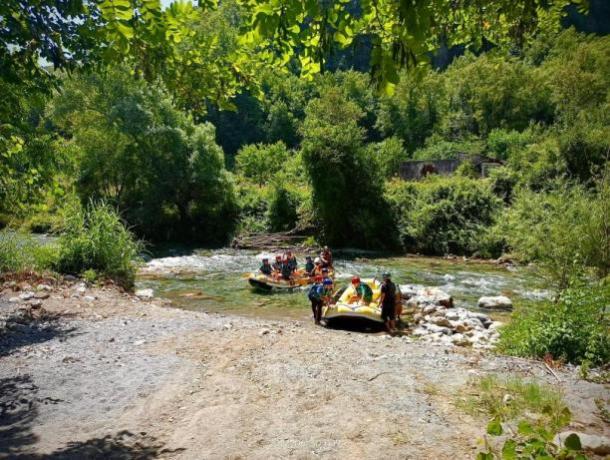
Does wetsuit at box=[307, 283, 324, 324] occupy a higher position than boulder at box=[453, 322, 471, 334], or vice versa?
wetsuit at box=[307, 283, 324, 324]

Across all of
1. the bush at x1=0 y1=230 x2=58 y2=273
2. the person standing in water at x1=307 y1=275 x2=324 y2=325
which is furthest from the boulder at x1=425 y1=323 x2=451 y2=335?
the bush at x1=0 y1=230 x2=58 y2=273

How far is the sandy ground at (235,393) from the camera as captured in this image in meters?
4.74

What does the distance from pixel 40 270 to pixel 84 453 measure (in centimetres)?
947

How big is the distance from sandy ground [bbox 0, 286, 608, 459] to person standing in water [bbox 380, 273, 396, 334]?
101 inches

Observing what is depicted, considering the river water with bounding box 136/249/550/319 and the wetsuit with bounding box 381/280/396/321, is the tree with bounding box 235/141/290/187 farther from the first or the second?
the wetsuit with bounding box 381/280/396/321

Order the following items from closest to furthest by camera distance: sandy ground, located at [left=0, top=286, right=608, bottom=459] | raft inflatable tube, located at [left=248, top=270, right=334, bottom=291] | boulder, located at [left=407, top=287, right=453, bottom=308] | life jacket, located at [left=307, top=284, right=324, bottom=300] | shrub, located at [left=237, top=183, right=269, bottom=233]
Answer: sandy ground, located at [left=0, top=286, right=608, bottom=459], life jacket, located at [left=307, top=284, right=324, bottom=300], boulder, located at [left=407, top=287, right=453, bottom=308], raft inflatable tube, located at [left=248, top=270, right=334, bottom=291], shrub, located at [left=237, top=183, right=269, bottom=233]

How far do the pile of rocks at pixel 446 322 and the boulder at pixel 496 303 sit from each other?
3.53ft

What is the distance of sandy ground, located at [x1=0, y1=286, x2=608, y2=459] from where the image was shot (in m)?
4.74

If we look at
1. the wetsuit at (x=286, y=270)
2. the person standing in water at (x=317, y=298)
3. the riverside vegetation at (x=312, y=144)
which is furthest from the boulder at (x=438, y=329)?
the wetsuit at (x=286, y=270)

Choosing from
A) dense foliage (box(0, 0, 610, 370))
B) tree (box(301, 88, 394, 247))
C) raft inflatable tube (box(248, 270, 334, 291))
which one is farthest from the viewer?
tree (box(301, 88, 394, 247))

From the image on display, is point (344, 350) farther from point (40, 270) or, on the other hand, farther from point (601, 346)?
point (40, 270)

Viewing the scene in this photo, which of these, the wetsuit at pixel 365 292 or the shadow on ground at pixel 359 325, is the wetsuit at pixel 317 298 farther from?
the wetsuit at pixel 365 292

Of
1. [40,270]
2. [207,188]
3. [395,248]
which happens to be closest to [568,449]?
[40,270]

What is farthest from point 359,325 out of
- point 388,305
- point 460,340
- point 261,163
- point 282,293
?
point 261,163
